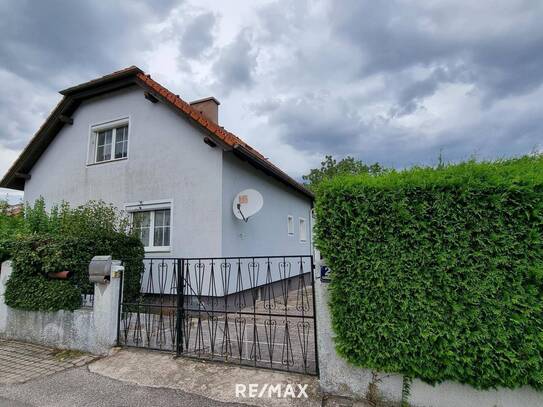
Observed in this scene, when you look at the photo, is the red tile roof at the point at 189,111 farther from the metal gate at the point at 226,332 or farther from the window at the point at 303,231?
the window at the point at 303,231

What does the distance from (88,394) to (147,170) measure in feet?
20.0

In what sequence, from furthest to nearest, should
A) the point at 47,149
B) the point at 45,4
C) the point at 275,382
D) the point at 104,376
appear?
the point at 47,149
the point at 45,4
the point at 104,376
the point at 275,382

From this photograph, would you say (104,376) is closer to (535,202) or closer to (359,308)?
(359,308)

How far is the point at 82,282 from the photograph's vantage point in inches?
205

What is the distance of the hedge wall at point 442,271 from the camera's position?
2.60 metres

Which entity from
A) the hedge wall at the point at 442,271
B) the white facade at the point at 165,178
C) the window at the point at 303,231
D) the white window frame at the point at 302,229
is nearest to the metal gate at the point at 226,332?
the hedge wall at the point at 442,271

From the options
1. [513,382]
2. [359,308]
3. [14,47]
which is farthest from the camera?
[14,47]

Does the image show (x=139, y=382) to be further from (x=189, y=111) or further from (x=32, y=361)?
(x=189, y=111)

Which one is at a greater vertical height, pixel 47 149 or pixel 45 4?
pixel 45 4

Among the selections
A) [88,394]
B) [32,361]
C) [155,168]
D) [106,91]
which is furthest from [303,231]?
[88,394]

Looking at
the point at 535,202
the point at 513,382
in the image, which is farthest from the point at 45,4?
the point at 513,382

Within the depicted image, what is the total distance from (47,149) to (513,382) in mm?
13180

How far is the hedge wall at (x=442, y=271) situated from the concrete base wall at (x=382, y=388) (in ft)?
0.46

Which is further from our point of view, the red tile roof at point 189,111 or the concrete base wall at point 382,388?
the red tile roof at point 189,111
